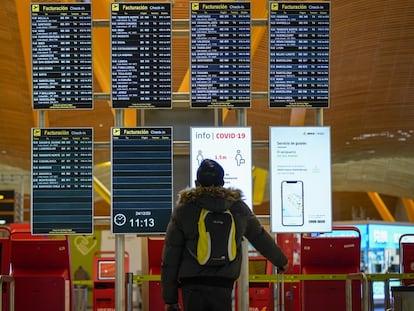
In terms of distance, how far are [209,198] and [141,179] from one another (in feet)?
7.13

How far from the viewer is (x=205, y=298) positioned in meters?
5.71

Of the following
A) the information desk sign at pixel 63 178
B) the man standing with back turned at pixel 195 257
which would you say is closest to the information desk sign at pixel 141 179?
the information desk sign at pixel 63 178

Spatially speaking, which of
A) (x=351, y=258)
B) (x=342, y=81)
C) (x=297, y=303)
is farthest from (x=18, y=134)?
(x=351, y=258)

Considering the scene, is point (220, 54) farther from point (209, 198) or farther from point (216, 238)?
point (216, 238)

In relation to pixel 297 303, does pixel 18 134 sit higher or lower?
higher

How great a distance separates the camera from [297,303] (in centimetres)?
1174

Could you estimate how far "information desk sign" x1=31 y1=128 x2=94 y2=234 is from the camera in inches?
311

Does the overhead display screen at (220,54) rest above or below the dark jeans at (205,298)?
above

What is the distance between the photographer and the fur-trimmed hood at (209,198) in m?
5.82

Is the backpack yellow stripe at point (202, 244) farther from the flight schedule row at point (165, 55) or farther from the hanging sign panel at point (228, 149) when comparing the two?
the flight schedule row at point (165, 55)

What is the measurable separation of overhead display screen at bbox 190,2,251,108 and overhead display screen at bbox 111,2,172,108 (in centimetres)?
27

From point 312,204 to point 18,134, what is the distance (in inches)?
921

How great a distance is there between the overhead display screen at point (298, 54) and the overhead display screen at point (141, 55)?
39.8 inches

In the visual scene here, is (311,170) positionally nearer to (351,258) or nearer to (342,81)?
(351,258)
